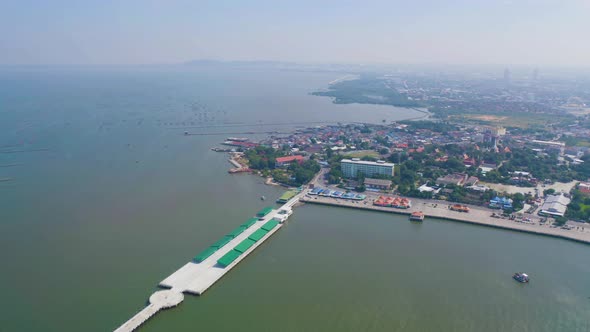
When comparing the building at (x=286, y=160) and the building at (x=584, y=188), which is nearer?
the building at (x=584, y=188)

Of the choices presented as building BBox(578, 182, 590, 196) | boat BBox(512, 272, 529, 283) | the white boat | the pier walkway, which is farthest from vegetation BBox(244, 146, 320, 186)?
building BBox(578, 182, 590, 196)

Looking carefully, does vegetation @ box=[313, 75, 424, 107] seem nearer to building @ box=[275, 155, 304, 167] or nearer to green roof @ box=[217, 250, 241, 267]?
building @ box=[275, 155, 304, 167]

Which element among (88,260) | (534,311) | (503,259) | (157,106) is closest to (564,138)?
(503,259)

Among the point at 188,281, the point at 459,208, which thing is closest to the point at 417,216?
the point at 459,208

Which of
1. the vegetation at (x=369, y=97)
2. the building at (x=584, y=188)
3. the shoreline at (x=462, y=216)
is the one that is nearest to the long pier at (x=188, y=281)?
the shoreline at (x=462, y=216)

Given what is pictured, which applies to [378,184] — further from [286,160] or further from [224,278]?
[224,278]

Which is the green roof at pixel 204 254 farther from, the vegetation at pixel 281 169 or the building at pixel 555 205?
the building at pixel 555 205
